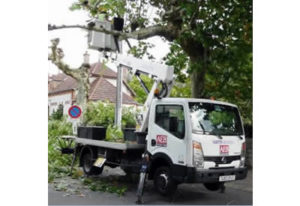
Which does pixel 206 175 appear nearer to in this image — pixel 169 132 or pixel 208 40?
pixel 169 132

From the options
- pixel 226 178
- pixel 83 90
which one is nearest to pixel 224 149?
pixel 226 178

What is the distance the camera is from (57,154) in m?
8.47

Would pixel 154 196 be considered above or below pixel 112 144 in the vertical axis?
below

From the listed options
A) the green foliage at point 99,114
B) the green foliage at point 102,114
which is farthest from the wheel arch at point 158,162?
the green foliage at point 99,114

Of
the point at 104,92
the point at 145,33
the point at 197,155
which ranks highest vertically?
the point at 145,33

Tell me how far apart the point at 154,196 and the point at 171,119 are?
1.32 metres

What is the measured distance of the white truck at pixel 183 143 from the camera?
19.0ft

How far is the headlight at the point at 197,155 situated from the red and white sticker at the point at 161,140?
0.54 m

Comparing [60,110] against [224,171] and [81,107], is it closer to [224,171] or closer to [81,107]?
[81,107]

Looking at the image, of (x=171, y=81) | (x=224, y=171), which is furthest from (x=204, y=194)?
(x=171, y=81)

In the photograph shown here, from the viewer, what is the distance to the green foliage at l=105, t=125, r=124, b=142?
298 inches

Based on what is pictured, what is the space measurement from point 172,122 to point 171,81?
3.22 ft

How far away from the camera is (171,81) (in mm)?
6812

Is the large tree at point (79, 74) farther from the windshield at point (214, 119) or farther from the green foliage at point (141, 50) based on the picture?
the windshield at point (214, 119)
